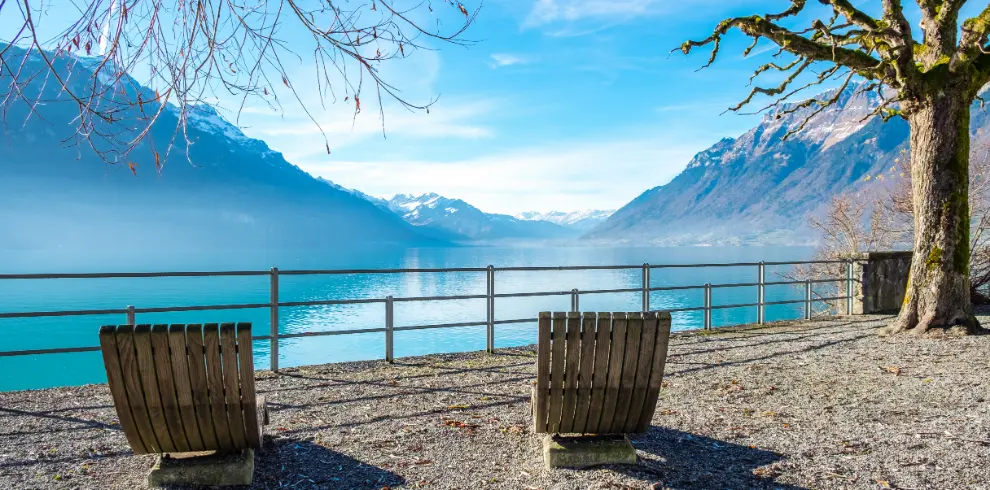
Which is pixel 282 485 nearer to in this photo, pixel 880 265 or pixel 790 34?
pixel 790 34

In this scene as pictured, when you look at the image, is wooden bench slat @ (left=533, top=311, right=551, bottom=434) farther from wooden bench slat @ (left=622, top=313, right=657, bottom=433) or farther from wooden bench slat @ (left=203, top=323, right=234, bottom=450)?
wooden bench slat @ (left=203, top=323, right=234, bottom=450)

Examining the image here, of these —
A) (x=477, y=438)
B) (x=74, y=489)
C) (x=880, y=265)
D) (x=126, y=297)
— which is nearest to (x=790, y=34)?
(x=880, y=265)

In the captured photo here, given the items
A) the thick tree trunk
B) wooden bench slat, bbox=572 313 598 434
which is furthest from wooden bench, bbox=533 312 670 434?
the thick tree trunk

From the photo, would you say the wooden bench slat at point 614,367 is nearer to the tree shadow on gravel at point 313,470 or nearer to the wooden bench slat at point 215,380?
the tree shadow on gravel at point 313,470

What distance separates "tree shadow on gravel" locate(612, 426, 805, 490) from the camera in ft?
10.5

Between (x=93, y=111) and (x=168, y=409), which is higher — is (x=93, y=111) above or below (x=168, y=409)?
above

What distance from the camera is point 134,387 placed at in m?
3.02

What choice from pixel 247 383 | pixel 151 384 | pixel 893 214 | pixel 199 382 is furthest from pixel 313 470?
pixel 893 214

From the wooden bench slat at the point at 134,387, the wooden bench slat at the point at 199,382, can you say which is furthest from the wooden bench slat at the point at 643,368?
the wooden bench slat at the point at 134,387

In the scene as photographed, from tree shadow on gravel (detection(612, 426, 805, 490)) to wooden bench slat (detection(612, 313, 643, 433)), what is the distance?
27cm

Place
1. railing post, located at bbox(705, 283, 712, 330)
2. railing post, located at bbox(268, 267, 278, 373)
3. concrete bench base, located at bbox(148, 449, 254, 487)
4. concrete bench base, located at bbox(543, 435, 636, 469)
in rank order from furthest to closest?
railing post, located at bbox(705, 283, 712, 330) < railing post, located at bbox(268, 267, 278, 373) < concrete bench base, located at bbox(543, 435, 636, 469) < concrete bench base, located at bbox(148, 449, 254, 487)

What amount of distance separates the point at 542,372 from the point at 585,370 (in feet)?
0.73

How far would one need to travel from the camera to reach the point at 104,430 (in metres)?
4.29

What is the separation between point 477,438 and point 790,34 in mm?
6961
